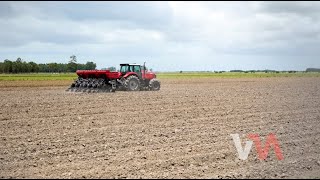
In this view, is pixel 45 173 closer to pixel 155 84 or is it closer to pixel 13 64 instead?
pixel 155 84

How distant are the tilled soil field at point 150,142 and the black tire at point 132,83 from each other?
8.72m

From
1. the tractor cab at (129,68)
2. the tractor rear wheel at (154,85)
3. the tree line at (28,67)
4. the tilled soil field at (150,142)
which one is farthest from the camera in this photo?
the tree line at (28,67)

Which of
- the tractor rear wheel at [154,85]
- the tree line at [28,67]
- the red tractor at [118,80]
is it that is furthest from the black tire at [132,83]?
the tree line at [28,67]

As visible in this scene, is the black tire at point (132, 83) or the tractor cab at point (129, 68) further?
the tractor cab at point (129, 68)

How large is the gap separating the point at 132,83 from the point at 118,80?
0.91 m

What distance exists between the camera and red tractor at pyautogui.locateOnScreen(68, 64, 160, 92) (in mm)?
22591

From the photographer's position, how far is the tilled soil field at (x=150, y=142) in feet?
21.0

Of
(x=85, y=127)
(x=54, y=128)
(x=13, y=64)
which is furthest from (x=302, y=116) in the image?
(x=13, y=64)

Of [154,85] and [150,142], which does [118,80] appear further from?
[150,142]

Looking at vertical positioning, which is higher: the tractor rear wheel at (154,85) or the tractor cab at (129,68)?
the tractor cab at (129,68)

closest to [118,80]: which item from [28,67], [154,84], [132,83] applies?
[132,83]

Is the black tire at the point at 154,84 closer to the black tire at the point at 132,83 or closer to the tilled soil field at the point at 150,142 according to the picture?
the black tire at the point at 132,83

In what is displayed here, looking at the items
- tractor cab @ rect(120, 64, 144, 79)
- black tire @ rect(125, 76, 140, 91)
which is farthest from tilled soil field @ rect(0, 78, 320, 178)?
tractor cab @ rect(120, 64, 144, 79)

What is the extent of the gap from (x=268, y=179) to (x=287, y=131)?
14.6 feet
